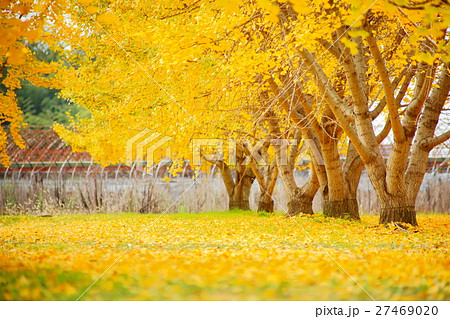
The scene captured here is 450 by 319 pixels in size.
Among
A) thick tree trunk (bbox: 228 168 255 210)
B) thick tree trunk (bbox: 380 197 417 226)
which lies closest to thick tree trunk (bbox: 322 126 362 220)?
thick tree trunk (bbox: 380 197 417 226)

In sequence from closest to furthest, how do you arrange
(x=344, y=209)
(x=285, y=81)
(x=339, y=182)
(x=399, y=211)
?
(x=399, y=211)
(x=285, y=81)
(x=339, y=182)
(x=344, y=209)

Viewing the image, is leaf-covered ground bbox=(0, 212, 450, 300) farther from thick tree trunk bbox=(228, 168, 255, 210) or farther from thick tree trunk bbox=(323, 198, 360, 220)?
thick tree trunk bbox=(228, 168, 255, 210)

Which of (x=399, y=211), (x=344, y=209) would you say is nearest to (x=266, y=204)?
(x=344, y=209)

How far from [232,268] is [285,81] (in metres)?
4.79

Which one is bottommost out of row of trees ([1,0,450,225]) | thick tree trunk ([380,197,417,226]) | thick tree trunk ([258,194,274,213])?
thick tree trunk ([258,194,274,213])

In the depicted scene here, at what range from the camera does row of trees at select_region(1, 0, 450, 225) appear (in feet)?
19.8

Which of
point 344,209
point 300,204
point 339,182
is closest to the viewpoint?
point 339,182

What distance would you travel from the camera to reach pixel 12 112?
9.66 m

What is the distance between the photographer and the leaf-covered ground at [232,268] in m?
3.33

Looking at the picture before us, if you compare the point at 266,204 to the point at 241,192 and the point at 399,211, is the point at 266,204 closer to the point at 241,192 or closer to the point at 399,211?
the point at 241,192

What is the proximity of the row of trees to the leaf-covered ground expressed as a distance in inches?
72.8

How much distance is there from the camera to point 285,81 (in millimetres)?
8062
